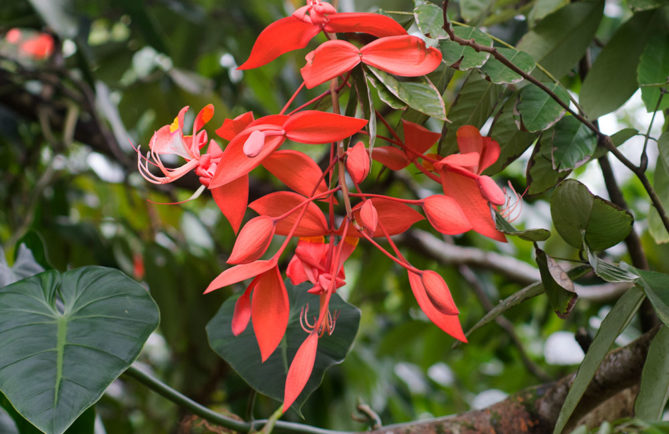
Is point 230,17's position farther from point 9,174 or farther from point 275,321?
point 275,321

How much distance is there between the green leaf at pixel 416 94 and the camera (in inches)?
12.7

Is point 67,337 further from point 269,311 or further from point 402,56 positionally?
point 402,56

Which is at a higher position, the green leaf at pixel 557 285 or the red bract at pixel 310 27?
the red bract at pixel 310 27

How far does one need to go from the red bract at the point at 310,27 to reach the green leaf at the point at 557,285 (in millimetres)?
155

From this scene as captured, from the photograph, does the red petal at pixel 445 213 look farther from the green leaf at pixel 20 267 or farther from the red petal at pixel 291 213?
the green leaf at pixel 20 267

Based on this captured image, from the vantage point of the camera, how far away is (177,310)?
107 cm

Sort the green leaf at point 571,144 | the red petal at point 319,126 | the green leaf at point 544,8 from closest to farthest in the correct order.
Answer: the red petal at point 319,126, the green leaf at point 571,144, the green leaf at point 544,8

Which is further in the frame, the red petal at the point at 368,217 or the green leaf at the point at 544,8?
the green leaf at the point at 544,8

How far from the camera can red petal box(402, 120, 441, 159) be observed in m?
0.37

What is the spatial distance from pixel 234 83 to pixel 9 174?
0.58m

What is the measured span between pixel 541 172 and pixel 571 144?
1.2 inches

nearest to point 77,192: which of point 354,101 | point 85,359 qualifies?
point 85,359

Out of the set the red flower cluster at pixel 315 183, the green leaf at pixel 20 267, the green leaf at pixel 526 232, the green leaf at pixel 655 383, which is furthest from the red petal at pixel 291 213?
the green leaf at pixel 20 267

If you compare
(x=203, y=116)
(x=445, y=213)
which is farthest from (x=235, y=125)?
(x=445, y=213)
